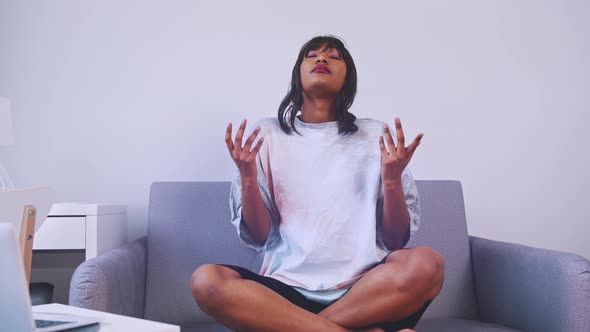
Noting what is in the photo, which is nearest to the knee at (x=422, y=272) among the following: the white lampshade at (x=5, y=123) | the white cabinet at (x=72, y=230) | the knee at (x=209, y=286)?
the knee at (x=209, y=286)

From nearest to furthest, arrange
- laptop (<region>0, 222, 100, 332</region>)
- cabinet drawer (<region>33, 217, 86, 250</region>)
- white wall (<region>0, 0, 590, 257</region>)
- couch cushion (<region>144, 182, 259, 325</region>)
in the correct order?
laptop (<region>0, 222, 100, 332</region>)
cabinet drawer (<region>33, 217, 86, 250</region>)
couch cushion (<region>144, 182, 259, 325</region>)
white wall (<region>0, 0, 590, 257</region>)

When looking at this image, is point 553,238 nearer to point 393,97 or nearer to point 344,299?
point 393,97

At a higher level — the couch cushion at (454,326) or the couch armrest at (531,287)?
the couch armrest at (531,287)

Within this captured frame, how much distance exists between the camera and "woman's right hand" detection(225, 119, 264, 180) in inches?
52.9

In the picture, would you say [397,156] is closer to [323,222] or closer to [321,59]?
[323,222]

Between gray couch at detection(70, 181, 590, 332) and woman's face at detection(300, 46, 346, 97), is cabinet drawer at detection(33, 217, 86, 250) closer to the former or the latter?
gray couch at detection(70, 181, 590, 332)

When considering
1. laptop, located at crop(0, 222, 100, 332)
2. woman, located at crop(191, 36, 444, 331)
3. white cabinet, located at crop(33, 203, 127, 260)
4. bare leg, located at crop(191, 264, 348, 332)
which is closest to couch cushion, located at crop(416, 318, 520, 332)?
woman, located at crop(191, 36, 444, 331)

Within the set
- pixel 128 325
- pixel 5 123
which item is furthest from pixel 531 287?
pixel 5 123

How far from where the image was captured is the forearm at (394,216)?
55.6 inches

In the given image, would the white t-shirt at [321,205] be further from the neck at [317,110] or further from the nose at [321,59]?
the nose at [321,59]

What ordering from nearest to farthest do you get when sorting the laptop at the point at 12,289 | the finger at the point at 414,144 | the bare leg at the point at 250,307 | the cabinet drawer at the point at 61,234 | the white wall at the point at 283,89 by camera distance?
the laptop at the point at 12,289 < the bare leg at the point at 250,307 < the finger at the point at 414,144 < the cabinet drawer at the point at 61,234 < the white wall at the point at 283,89

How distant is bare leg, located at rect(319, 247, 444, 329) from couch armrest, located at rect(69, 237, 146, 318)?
491 millimetres

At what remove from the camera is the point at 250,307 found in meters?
1.21

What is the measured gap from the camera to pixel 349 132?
5.23 ft
